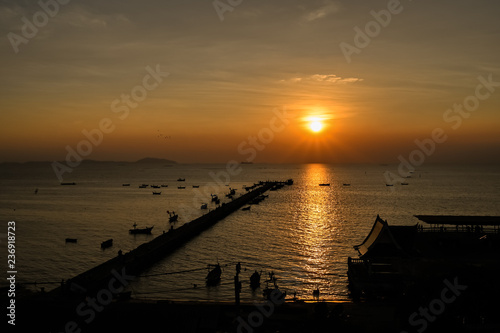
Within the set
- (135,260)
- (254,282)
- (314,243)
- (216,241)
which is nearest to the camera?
(254,282)

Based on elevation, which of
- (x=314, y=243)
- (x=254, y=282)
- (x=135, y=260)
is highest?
(x=314, y=243)

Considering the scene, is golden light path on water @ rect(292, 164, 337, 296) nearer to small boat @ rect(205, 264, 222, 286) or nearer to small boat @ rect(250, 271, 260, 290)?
small boat @ rect(250, 271, 260, 290)

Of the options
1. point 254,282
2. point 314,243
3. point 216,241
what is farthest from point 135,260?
point 314,243

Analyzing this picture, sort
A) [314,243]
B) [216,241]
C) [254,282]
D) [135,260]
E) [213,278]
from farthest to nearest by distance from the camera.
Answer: [216,241] < [314,243] < [135,260] < [213,278] < [254,282]

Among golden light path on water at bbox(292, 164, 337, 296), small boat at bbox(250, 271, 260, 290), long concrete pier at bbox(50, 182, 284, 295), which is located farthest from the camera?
golden light path on water at bbox(292, 164, 337, 296)

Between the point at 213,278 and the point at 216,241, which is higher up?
the point at 216,241

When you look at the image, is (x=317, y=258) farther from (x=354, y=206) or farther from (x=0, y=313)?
(x=354, y=206)

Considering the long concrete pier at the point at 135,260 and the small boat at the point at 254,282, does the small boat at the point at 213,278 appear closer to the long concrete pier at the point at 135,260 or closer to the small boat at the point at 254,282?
the small boat at the point at 254,282

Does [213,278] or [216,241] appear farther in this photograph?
[216,241]

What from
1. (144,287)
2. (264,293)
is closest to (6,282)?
(144,287)

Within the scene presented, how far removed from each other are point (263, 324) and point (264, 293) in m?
10.0

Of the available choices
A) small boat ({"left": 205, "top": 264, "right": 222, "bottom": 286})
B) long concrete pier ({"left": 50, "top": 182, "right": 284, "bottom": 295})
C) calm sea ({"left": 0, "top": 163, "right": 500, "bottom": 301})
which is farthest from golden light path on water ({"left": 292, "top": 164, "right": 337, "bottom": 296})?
long concrete pier ({"left": 50, "top": 182, "right": 284, "bottom": 295})

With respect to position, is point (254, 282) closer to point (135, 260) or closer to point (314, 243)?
point (135, 260)

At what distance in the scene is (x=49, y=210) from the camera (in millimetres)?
95250
